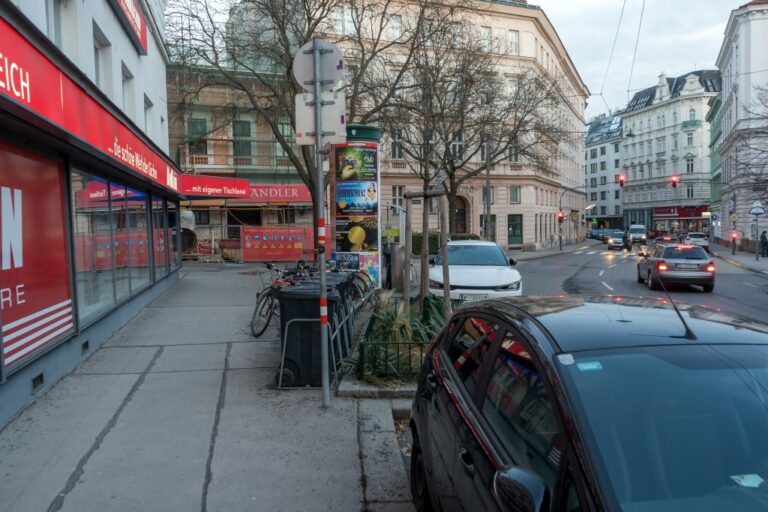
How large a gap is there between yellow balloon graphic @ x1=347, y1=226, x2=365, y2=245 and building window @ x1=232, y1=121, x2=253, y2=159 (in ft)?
72.2

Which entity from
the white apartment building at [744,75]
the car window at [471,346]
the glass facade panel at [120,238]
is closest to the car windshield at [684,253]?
the glass facade panel at [120,238]

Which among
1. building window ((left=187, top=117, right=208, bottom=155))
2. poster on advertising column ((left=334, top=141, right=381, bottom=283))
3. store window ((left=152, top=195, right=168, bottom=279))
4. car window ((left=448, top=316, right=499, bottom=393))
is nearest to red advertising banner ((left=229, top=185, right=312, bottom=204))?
building window ((left=187, top=117, right=208, bottom=155))

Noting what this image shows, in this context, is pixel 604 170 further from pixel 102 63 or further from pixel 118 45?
pixel 102 63

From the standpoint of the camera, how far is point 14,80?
459 centimetres

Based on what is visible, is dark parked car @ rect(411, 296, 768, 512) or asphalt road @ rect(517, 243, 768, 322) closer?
dark parked car @ rect(411, 296, 768, 512)

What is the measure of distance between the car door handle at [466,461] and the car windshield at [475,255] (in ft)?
32.2

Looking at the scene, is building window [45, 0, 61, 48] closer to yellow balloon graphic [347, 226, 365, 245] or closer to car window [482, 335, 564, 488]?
yellow balloon graphic [347, 226, 365, 245]

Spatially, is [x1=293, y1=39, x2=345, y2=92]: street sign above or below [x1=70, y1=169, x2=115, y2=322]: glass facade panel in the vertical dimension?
above

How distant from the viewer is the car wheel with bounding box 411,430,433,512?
3.61m

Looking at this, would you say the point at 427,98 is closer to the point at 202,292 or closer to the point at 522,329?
the point at 202,292

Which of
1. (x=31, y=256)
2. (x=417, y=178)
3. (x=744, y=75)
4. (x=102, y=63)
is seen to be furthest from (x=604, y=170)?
(x=31, y=256)

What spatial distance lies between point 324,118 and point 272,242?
22366 millimetres

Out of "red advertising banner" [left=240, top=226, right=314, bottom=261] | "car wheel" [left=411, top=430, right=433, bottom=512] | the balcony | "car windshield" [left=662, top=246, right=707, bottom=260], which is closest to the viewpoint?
"car wheel" [left=411, top=430, right=433, bottom=512]

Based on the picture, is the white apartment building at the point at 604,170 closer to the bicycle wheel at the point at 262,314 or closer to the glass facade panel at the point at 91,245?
the bicycle wheel at the point at 262,314
